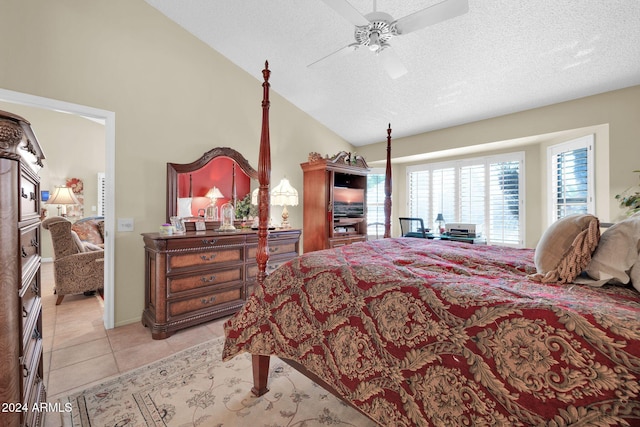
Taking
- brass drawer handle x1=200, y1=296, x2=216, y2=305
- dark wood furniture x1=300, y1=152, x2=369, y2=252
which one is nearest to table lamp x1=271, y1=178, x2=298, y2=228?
dark wood furniture x1=300, y1=152, x2=369, y2=252

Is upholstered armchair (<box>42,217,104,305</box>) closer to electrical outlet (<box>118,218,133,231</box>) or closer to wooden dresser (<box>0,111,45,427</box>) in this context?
electrical outlet (<box>118,218,133,231</box>)

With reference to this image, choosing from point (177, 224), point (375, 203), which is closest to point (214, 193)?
point (177, 224)

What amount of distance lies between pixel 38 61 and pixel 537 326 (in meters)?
3.95

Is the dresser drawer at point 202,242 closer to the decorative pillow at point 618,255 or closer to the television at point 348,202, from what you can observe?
the television at point 348,202

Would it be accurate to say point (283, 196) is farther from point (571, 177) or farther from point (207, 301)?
point (571, 177)

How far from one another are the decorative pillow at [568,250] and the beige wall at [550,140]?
9.57 feet

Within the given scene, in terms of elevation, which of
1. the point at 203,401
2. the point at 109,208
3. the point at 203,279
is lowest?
the point at 203,401

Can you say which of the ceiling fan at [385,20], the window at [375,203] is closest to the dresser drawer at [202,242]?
the ceiling fan at [385,20]

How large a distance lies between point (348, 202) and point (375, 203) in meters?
1.07

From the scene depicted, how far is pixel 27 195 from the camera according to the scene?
117 cm

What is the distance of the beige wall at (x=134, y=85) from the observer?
241 cm

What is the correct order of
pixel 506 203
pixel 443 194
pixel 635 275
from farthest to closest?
pixel 443 194 → pixel 506 203 → pixel 635 275

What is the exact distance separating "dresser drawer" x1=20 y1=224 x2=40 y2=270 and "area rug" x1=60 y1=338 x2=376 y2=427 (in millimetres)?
989

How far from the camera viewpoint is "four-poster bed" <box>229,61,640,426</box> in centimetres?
75
